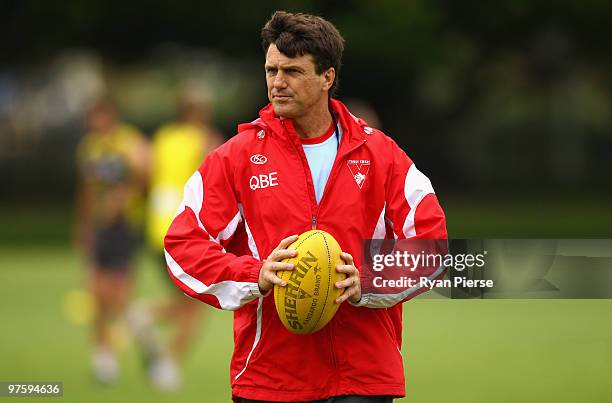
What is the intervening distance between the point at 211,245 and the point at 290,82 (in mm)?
740

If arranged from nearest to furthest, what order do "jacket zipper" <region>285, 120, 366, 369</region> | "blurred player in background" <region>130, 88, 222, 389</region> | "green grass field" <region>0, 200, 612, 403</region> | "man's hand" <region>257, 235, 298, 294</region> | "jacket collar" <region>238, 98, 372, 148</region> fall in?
A: "man's hand" <region>257, 235, 298, 294</region> < "jacket zipper" <region>285, 120, 366, 369</region> < "jacket collar" <region>238, 98, 372, 148</region> < "green grass field" <region>0, 200, 612, 403</region> < "blurred player in background" <region>130, 88, 222, 389</region>

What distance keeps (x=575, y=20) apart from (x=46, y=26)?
517 inches

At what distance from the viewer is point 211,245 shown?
4875mm

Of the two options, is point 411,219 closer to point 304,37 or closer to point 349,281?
point 349,281

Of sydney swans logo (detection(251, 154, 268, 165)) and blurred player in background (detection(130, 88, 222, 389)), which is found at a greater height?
blurred player in background (detection(130, 88, 222, 389))

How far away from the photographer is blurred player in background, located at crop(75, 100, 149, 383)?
10703 millimetres

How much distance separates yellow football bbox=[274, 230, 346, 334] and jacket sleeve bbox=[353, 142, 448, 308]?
0.74 feet

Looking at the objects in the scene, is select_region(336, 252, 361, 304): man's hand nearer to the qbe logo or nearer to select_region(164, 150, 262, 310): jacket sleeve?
select_region(164, 150, 262, 310): jacket sleeve

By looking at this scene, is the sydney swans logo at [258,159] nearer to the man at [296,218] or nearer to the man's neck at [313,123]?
the man at [296,218]

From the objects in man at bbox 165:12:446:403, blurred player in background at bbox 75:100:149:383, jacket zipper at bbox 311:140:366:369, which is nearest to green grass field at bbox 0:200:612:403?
blurred player in background at bbox 75:100:149:383

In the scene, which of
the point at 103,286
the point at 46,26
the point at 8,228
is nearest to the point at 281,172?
the point at 103,286

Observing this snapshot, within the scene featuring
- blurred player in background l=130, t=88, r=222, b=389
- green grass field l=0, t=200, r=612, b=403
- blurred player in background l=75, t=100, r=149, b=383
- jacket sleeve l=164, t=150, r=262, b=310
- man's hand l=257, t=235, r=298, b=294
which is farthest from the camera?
blurred player in background l=75, t=100, r=149, b=383

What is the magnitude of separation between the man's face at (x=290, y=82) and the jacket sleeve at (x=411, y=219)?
446 mm

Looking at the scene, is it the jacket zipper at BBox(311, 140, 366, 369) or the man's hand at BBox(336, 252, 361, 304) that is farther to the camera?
the jacket zipper at BBox(311, 140, 366, 369)
